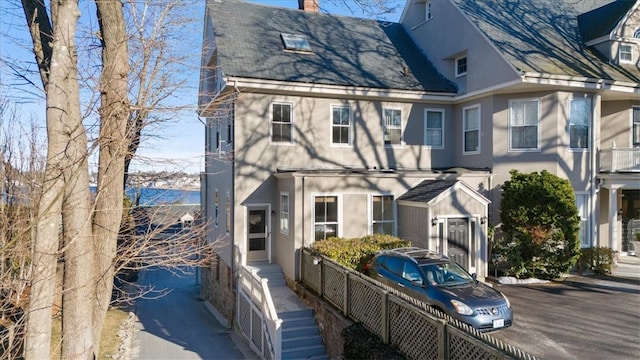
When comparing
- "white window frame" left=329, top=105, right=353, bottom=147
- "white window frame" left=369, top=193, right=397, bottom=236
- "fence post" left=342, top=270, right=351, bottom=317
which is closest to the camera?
"fence post" left=342, top=270, right=351, bottom=317

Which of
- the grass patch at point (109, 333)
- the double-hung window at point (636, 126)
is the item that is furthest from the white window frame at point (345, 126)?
the double-hung window at point (636, 126)

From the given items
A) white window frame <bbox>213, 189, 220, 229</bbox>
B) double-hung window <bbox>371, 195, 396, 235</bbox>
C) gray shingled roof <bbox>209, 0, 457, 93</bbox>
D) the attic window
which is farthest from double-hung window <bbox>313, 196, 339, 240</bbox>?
the attic window

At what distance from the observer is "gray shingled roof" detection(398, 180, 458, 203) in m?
13.5

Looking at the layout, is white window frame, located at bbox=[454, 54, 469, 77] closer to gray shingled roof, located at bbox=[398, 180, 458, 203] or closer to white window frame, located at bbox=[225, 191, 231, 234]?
gray shingled roof, located at bbox=[398, 180, 458, 203]

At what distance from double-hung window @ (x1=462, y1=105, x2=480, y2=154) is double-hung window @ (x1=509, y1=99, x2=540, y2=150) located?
4.17 feet

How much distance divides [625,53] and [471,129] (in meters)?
→ 7.19

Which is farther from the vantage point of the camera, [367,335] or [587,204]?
[587,204]

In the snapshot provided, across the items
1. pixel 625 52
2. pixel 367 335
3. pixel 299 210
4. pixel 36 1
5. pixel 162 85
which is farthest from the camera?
pixel 625 52

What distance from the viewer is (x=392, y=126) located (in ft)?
55.0

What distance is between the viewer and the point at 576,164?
50.9ft

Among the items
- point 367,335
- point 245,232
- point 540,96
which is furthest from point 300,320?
point 540,96

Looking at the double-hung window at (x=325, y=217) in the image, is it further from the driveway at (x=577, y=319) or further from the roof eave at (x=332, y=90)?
the driveway at (x=577, y=319)

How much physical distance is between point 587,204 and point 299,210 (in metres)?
11.1

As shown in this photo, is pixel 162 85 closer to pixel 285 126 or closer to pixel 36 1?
pixel 36 1
